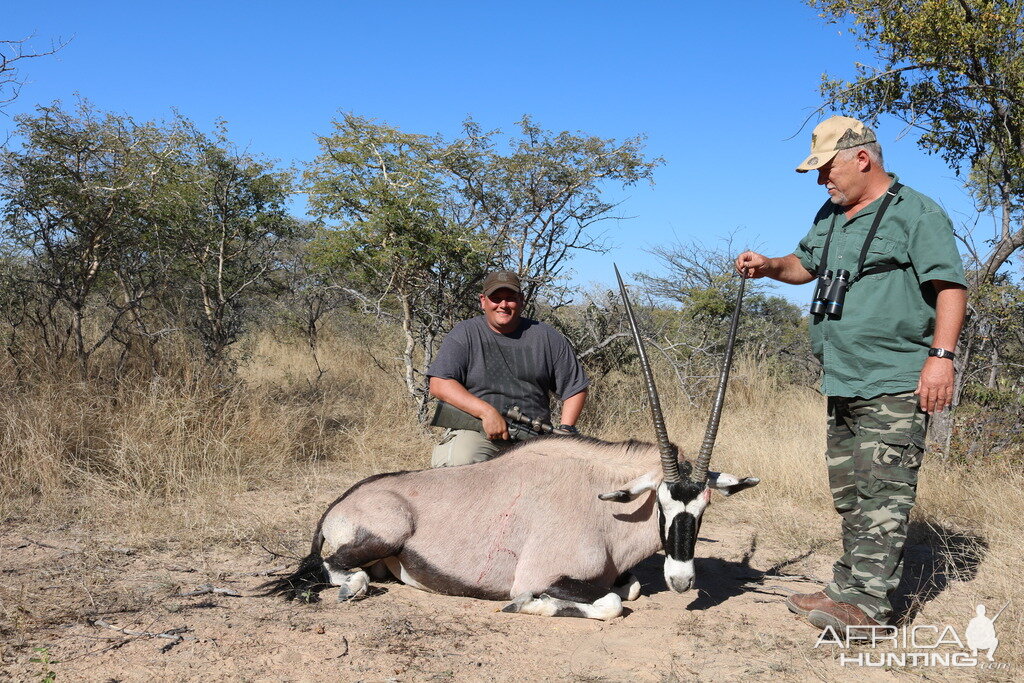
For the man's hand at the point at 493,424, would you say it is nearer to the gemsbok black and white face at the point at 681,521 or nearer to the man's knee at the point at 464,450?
the man's knee at the point at 464,450

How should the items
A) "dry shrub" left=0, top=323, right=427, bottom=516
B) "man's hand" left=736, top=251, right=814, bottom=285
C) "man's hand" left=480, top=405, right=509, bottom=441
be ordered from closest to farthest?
"man's hand" left=736, top=251, right=814, bottom=285 → "man's hand" left=480, top=405, right=509, bottom=441 → "dry shrub" left=0, top=323, right=427, bottom=516

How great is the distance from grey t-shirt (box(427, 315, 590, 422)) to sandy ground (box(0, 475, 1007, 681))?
1.31 m

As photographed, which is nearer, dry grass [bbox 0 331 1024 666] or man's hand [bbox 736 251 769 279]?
man's hand [bbox 736 251 769 279]

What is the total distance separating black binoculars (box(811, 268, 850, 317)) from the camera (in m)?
3.87

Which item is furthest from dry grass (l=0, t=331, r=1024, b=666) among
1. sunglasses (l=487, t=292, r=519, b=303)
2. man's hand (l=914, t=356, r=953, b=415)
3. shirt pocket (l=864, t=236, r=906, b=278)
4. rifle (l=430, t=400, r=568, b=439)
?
sunglasses (l=487, t=292, r=519, b=303)

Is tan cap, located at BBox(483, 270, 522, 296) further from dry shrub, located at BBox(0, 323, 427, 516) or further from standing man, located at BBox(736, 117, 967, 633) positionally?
dry shrub, located at BBox(0, 323, 427, 516)

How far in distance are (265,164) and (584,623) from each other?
676cm

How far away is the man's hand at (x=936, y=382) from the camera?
3.48 metres

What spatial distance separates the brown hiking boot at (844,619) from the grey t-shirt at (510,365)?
206cm

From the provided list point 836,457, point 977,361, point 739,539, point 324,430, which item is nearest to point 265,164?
point 324,430

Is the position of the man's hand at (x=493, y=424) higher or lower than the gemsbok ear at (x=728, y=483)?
higher

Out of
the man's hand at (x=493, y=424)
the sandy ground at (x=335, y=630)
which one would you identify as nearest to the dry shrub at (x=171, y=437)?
the sandy ground at (x=335, y=630)

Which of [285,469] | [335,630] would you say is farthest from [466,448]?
[285,469]

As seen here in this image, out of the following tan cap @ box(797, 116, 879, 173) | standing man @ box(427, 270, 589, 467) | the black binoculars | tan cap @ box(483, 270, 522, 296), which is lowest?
standing man @ box(427, 270, 589, 467)
